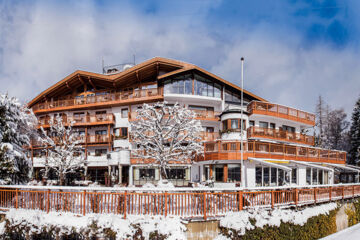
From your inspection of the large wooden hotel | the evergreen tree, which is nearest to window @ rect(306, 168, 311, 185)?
the large wooden hotel

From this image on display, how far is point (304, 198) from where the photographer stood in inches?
514

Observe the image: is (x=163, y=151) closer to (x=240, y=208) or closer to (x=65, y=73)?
(x=240, y=208)

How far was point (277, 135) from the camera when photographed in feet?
86.7

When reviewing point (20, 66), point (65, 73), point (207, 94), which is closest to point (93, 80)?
point (65, 73)

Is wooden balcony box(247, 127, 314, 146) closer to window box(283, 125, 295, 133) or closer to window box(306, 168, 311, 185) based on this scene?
window box(283, 125, 295, 133)

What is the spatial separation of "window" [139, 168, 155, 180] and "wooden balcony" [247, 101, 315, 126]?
12845 mm

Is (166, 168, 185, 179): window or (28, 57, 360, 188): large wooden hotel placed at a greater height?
(28, 57, 360, 188): large wooden hotel

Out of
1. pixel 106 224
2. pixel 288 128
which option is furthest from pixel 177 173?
A: pixel 106 224

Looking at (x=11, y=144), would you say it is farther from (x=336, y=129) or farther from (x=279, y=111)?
(x=336, y=129)

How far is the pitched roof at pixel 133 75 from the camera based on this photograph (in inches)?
1131

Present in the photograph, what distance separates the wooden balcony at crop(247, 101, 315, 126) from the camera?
26.4 metres

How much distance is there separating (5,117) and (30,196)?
8.23 metres

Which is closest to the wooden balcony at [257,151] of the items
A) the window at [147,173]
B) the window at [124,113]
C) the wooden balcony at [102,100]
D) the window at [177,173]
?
the window at [177,173]

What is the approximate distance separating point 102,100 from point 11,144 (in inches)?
590
